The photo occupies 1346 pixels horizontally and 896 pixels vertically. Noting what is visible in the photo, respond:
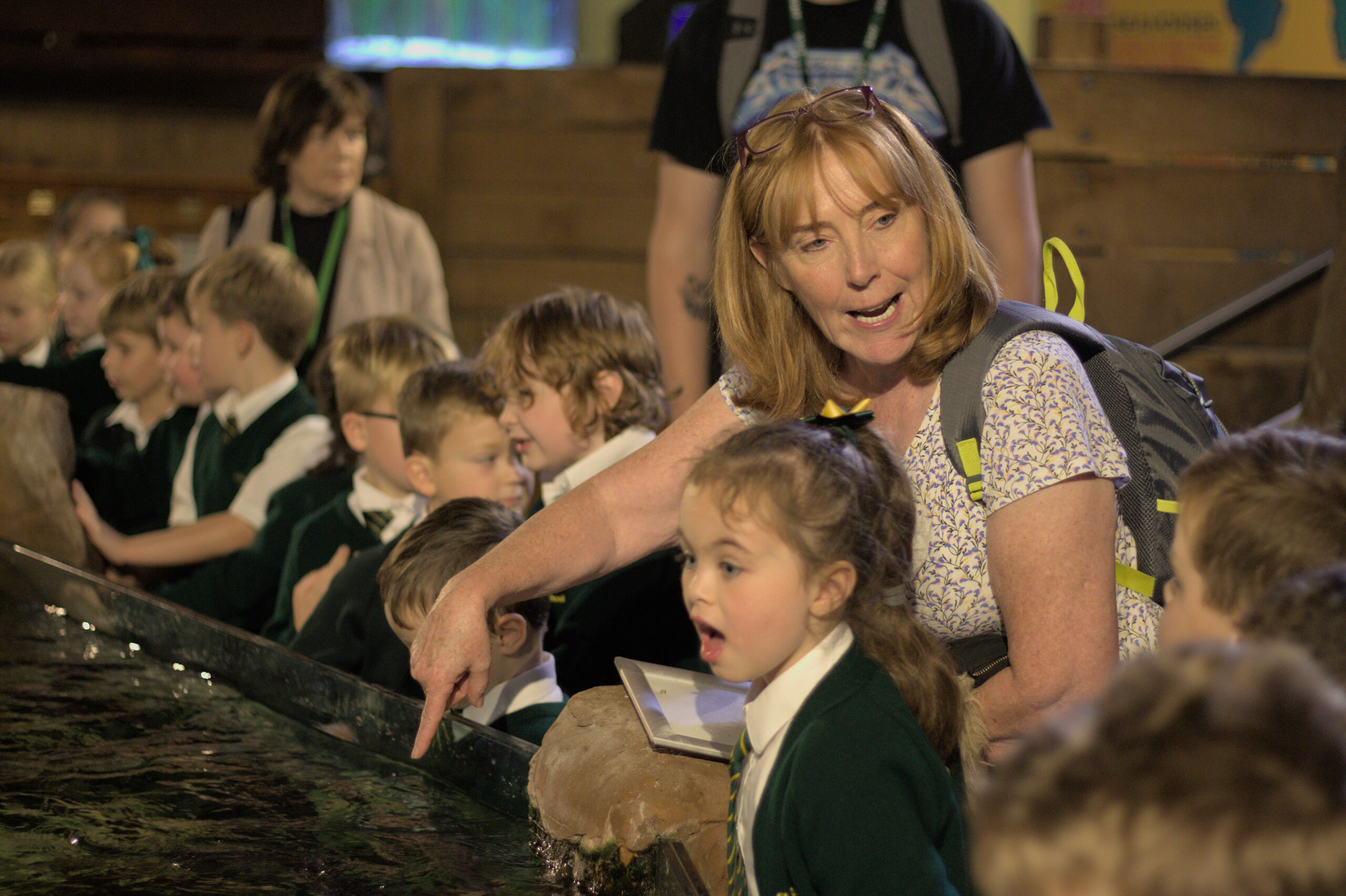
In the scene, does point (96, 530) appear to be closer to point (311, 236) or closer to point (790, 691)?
point (311, 236)

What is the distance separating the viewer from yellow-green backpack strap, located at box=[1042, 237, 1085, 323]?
1961 millimetres

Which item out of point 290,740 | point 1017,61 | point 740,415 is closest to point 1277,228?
point 1017,61

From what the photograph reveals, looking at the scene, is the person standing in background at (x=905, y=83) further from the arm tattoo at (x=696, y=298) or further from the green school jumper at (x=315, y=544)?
the green school jumper at (x=315, y=544)

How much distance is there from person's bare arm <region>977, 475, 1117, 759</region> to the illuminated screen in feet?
22.6

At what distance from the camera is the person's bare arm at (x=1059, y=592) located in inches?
64.9

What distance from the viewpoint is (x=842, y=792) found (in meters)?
1.38

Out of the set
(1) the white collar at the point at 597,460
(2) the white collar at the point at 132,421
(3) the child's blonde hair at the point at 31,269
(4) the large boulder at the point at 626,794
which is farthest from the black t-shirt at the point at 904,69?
(3) the child's blonde hair at the point at 31,269

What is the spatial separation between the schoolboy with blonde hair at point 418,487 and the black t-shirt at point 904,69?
2.47 ft

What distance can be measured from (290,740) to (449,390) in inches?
36.5

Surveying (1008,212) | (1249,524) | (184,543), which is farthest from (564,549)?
(184,543)

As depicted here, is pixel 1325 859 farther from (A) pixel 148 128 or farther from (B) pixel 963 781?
(A) pixel 148 128

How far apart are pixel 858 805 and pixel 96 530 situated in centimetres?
300

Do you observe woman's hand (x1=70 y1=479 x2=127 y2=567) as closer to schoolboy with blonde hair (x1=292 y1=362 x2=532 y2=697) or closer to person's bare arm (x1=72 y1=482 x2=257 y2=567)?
person's bare arm (x1=72 y1=482 x2=257 y2=567)

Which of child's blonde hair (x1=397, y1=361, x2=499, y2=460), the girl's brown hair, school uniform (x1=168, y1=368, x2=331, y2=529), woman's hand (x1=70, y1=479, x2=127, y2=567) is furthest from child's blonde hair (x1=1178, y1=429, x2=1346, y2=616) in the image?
woman's hand (x1=70, y1=479, x2=127, y2=567)
